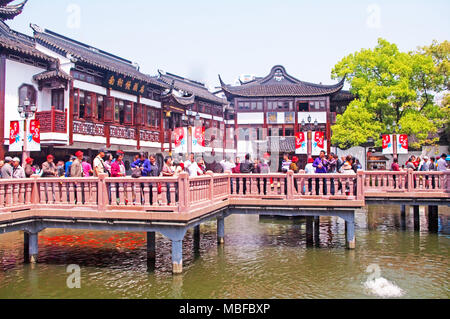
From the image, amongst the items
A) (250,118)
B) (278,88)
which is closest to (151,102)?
(250,118)

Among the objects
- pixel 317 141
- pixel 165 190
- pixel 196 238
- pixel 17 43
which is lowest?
pixel 196 238

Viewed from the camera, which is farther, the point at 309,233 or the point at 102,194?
the point at 309,233

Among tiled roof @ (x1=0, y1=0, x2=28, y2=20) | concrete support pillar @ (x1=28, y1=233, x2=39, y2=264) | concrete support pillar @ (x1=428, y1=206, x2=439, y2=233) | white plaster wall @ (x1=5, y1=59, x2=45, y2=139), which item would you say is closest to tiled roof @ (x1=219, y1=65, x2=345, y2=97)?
tiled roof @ (x1=0, y1=0, x2=28, y2=20)

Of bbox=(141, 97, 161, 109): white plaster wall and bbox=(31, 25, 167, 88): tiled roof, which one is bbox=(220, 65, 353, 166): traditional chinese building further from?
bbox=(31, 25, 167, 88): tiled roof

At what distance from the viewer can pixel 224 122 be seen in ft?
144

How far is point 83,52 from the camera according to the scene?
2627 cm

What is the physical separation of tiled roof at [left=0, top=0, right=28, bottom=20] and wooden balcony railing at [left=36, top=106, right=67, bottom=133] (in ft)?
17.8

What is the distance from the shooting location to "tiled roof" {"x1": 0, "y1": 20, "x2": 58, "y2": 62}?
754 inches

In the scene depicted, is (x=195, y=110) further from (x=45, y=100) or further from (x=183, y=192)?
(x=183, y=192)

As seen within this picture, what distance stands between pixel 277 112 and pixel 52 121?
24.7 m
